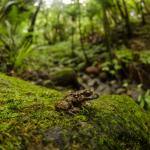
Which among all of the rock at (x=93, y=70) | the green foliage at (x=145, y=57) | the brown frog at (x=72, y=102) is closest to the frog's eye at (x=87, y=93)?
the brown frog at (x=72, y=102)

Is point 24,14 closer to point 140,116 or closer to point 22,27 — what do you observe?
point 22,27

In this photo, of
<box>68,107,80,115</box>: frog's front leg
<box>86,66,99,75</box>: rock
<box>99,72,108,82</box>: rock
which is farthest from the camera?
<box>86,66,99,75</box>: rock

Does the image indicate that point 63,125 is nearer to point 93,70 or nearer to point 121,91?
point 121,91

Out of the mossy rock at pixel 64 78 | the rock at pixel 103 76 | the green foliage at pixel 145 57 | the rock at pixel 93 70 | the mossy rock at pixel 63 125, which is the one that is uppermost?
the mossy rock at pixel 63 125

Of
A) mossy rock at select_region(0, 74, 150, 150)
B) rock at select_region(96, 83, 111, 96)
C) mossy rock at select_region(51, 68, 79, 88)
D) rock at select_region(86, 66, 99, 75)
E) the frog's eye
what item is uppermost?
the frog's eye

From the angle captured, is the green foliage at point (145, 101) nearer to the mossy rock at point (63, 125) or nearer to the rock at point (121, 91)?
the rock at point (121, 91)

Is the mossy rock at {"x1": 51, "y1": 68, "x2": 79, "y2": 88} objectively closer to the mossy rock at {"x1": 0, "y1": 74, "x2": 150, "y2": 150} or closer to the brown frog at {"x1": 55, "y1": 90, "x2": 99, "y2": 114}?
the mossy rock at {"x1": 0, "y1": 74, "x2": 150, "y2": 150}

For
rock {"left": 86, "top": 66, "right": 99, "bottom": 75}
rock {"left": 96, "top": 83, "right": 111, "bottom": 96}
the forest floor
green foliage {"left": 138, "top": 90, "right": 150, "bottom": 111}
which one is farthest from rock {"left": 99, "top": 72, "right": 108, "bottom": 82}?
green foliage {"left": 138, "top": 90, "right": 150, "bottom": 111}
